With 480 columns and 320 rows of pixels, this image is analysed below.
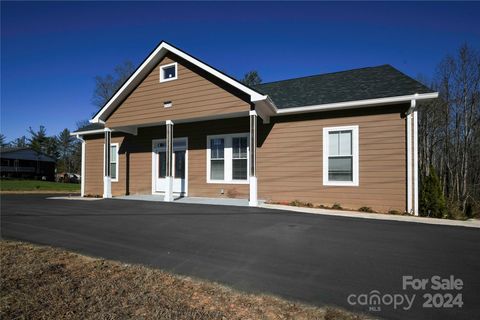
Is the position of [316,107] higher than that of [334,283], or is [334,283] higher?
[316,107]

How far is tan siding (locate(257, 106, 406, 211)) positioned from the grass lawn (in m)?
7.22

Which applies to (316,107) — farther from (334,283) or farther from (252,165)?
(334,283)

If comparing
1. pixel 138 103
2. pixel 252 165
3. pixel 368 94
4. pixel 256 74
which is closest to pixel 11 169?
pixel 256 74

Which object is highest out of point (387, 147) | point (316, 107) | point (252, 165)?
point (316, 107)

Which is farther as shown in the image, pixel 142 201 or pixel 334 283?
pixel 142 201

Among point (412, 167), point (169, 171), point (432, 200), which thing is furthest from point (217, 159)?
point (432, 200)

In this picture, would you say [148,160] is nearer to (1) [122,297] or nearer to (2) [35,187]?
(1) [122,297]

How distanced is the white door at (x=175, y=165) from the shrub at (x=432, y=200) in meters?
9.38

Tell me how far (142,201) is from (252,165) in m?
5.08

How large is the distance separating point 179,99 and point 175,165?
136 inches

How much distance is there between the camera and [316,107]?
9961mm

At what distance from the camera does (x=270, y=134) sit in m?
11.3

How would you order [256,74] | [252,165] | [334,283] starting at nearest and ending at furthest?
[334,283] → [252,165] → [256,74]

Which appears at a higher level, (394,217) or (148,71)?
(148,71)
